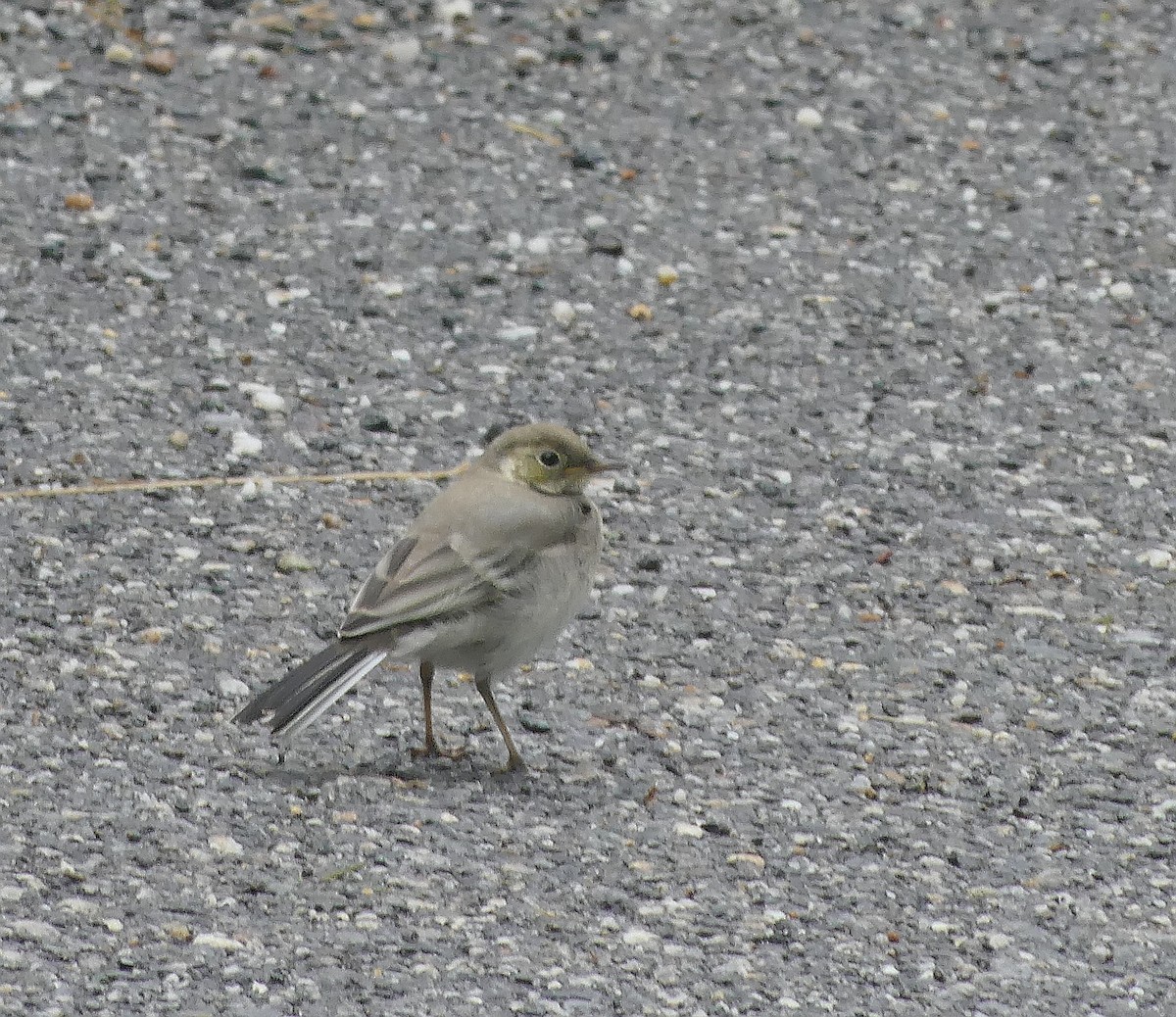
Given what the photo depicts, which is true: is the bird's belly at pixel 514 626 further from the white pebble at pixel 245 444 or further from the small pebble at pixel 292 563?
the white pebble at pixel 245 444

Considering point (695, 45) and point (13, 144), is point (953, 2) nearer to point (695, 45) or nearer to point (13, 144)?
point (695, 45)

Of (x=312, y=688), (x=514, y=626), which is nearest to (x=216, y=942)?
(x=312, y=688)

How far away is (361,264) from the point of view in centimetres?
838

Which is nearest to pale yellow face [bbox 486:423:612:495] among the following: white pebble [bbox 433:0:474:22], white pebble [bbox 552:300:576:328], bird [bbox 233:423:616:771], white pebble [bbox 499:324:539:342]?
bird [bbox 233:423:616:771]

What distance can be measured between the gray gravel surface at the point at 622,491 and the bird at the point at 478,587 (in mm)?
271

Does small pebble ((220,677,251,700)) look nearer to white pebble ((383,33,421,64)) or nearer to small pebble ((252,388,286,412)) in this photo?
small pebble ((252,388,286,412))

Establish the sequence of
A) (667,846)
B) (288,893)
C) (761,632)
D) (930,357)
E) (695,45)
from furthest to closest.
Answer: (695,45) < (930,357) < (761,632) < (667,846) < (288,893)

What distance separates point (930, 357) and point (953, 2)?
3132mm

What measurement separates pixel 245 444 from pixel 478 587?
6.46 feet

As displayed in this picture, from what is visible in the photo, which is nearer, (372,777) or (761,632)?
(372,777)

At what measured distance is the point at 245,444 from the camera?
7262 millimetres

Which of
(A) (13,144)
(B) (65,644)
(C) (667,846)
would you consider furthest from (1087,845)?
(A) (13,144)

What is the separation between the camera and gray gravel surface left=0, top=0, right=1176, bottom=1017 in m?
4.93

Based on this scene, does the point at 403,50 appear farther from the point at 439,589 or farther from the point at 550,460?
the point at 439,589
